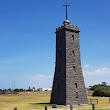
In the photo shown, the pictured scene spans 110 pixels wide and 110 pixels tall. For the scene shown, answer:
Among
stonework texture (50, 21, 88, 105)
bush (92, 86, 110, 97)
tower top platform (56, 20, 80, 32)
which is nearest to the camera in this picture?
stonework texture (50, 21, 88, 105)

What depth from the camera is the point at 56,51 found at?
145ft

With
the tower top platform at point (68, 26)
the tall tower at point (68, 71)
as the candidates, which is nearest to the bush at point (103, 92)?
the tall tower at point (68, 71)

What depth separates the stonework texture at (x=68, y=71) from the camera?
41075mm

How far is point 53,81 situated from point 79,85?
4613 millimetres

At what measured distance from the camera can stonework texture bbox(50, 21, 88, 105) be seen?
41.1 meters

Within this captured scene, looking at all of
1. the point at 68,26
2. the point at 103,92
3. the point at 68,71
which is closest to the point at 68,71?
the point at 68,71

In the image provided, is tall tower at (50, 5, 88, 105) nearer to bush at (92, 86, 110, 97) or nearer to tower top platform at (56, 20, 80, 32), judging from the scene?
tower top platform at (56, 20, 80, 32)

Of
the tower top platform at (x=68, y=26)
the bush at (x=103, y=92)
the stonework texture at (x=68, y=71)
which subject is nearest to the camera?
the stonework texture at (x=68, y=71)

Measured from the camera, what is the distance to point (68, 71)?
136ft

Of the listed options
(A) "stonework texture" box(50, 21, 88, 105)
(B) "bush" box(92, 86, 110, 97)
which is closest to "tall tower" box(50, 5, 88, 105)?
(A) "stonework texture" box(50, 21, 88, 105)

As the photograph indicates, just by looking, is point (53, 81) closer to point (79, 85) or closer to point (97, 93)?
point (79, 85)

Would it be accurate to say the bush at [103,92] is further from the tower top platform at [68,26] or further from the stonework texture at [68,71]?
the tower top platform at [68,26]

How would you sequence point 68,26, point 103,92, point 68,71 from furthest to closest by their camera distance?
point 103,92 < point 68,26 < point 68,71

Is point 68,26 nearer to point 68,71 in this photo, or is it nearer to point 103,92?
point 68,71
